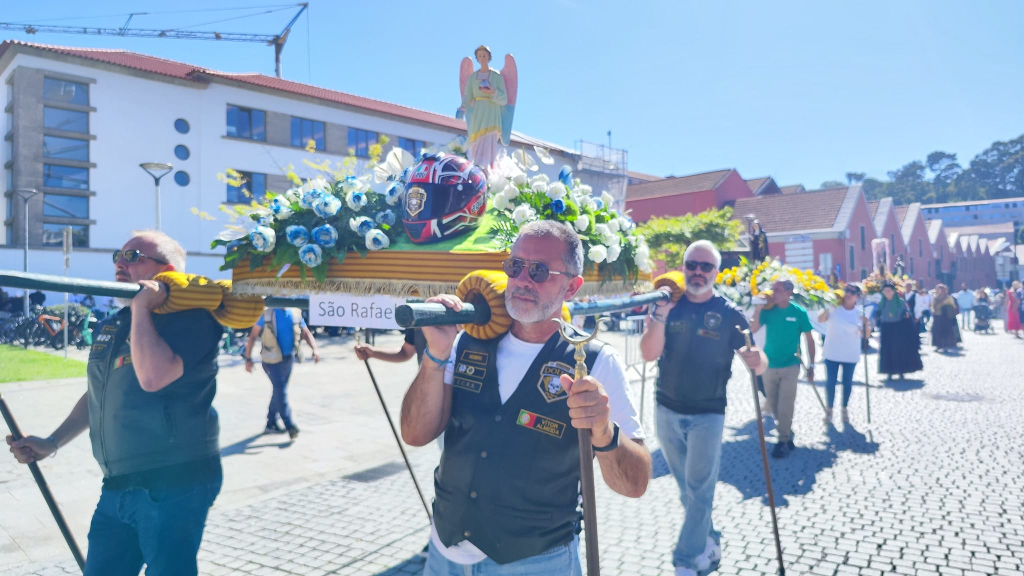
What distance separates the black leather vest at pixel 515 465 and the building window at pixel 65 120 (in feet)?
100.0

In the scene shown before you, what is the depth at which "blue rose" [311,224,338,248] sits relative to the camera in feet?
11.2

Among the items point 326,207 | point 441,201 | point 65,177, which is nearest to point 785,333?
point 441,201

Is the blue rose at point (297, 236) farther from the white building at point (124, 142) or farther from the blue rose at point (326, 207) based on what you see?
the white building at point (124, 142)

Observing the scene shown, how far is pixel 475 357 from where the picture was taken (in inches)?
96.3

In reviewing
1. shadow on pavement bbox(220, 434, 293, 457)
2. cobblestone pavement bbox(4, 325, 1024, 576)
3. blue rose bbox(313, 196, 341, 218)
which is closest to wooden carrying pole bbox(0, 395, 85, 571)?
blue rose bbox(313, 196, 341, 218)

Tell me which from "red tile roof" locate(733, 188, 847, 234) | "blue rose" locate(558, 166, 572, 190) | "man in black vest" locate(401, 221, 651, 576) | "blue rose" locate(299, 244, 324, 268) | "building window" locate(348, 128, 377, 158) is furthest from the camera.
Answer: "red tile roof" locate(733, 188, 847, 234)

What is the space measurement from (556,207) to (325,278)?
1324 mm

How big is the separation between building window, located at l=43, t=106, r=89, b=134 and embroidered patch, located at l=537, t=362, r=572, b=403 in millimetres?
30611

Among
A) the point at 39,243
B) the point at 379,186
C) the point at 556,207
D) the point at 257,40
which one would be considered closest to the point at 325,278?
the point at 379,186

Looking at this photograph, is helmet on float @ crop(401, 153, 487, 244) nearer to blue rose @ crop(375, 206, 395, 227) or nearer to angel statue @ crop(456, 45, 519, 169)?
blue rose @ crop(375, 206, 395, 227)

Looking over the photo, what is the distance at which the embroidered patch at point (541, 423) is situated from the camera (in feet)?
7.54

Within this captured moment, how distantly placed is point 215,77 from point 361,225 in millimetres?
28859

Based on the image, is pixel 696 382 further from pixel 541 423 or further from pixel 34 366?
pixel 34 366

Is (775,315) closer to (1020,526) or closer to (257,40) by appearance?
(1020,526)
